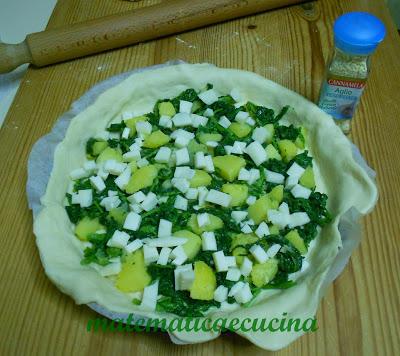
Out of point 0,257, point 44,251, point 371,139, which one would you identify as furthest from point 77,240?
point 371,139

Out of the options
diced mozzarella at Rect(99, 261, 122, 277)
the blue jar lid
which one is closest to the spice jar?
the blue jar lid

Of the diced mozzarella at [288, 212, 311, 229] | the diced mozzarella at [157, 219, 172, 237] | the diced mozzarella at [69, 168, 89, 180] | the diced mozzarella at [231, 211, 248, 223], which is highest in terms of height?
the diced mozzarella at [69, 168, 89, 180]

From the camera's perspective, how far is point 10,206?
192 cm

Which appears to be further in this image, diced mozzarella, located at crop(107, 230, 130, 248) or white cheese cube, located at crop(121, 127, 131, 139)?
white cheese cube, located at crop(121, 127, 131, 139)

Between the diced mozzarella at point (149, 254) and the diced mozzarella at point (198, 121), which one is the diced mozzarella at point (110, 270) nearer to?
the diced mozzarella at point (149, 254)

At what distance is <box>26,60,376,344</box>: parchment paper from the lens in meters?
1.48

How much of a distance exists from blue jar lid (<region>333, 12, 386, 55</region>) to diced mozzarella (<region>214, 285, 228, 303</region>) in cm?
106

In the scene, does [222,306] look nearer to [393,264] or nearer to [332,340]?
[332,340]

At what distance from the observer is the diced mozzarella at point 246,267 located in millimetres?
1543

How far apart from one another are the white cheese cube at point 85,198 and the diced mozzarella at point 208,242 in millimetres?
524

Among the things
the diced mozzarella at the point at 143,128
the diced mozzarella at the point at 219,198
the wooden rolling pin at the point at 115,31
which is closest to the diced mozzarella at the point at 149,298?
the diced mozzarella at the point at 219,198

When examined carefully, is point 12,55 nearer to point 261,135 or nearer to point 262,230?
point 261,135

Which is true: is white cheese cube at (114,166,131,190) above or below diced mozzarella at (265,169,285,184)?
above

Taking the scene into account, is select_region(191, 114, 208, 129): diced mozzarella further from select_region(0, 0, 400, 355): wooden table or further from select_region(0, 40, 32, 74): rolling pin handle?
select_region(0, 40, 32, 74): rolling pin handle
